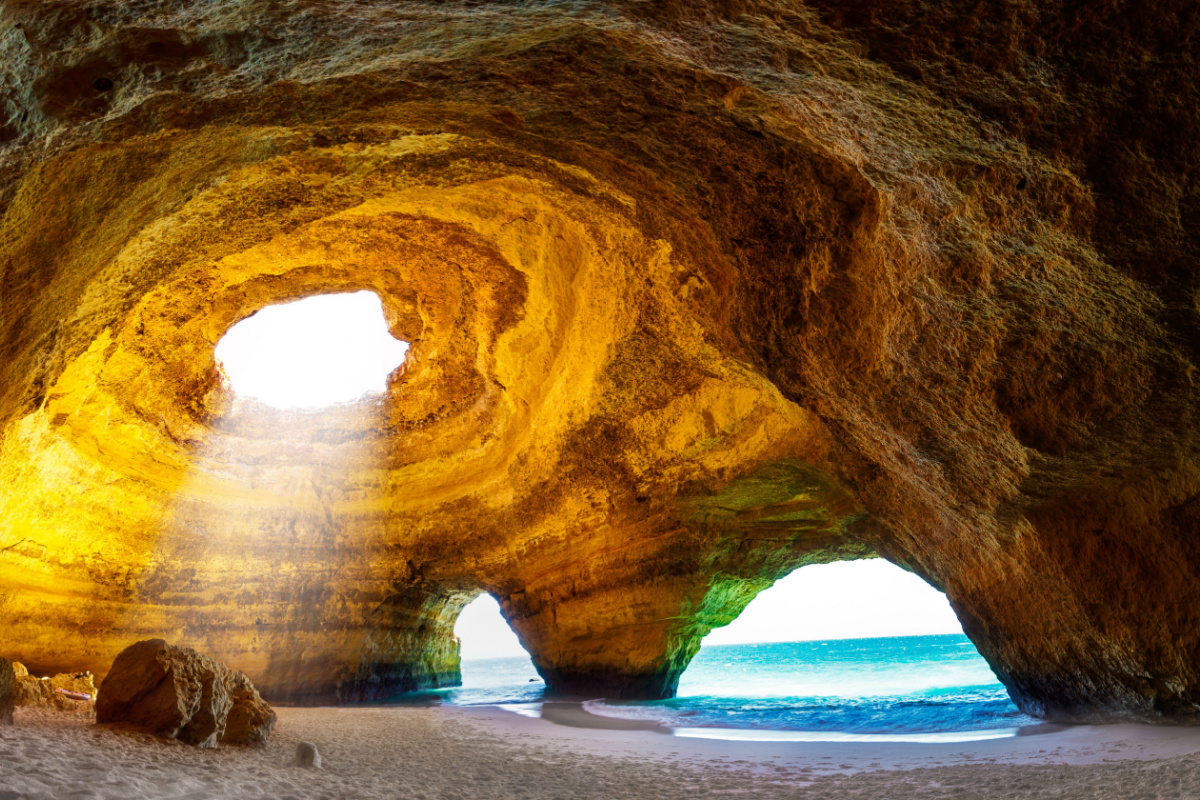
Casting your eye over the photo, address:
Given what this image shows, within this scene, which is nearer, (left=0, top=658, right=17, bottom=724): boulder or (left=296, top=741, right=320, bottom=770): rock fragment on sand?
(left=296, top=741, right=320, bottom=770): rock fragment on sand

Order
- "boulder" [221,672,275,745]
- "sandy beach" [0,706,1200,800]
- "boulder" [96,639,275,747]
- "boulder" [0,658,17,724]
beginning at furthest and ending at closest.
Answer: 1. "boulder" [221,672,275,745]
2. "boulder" [0,658,17,724]
3. "boulder" [96,639,275,747]
4. "sandy beach" [0,706,1200,800]

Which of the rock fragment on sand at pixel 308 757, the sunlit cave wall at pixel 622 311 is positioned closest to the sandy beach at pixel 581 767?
the rock fragment on sand at pixel 308 757

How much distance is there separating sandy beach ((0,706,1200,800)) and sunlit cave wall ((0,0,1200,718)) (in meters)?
1.68

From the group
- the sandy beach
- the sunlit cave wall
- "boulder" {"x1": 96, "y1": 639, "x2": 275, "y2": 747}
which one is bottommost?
the sandy beach

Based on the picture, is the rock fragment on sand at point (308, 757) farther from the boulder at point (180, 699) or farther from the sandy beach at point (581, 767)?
the boulder at point (180, 699)

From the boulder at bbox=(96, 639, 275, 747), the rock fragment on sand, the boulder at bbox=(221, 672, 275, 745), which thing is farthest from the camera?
the boulder at bbox=(221, 672, 275, 745)

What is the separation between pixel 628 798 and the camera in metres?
3.54

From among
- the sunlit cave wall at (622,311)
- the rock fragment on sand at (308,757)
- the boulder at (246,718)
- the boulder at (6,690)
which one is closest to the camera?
the sunlit cave wall at (622,311)

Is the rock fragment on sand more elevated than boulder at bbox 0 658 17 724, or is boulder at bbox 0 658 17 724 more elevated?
boulder at bbox 0 658 17 724

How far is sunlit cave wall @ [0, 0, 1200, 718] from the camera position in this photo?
11.1ft

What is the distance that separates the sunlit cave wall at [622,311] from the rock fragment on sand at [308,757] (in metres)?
2.91

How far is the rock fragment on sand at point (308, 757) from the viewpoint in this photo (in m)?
4.01

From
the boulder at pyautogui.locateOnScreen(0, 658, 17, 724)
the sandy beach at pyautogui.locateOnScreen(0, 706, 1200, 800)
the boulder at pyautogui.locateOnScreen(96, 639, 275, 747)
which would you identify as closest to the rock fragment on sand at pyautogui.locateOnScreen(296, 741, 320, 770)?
the sandy beach at pyautogui.locateOnScreen(0, 706, 1200, 800)

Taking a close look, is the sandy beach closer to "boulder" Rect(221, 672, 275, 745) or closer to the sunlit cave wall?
"boulder" Rect(221, 672, 275, 745)
